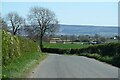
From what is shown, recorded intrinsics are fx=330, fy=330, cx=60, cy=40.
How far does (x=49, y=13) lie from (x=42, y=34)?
6.18 meters

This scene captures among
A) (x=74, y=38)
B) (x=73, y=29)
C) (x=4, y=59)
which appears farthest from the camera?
(x=73, y=29)

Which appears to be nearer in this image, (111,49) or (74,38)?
(111,49)

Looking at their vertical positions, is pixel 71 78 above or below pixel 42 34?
above

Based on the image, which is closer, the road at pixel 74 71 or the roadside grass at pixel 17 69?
the roadside grass at pixel 17 69

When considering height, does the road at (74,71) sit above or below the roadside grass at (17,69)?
below

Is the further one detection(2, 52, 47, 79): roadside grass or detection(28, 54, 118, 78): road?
detection(28, 54, 118, 78): road

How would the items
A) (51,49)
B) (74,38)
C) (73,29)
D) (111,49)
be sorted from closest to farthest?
(111,49)
(51,49)
(74,38)
(73,29)

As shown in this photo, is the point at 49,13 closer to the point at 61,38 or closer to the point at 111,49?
the point at 61,38

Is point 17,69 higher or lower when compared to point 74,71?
higher

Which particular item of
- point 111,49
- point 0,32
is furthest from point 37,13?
point 0,32

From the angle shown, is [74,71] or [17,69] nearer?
[17,69]

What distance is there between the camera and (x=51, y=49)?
3433 inches

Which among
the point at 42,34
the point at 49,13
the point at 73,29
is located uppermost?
the point at 49,13

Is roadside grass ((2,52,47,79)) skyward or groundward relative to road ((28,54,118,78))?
skyward
